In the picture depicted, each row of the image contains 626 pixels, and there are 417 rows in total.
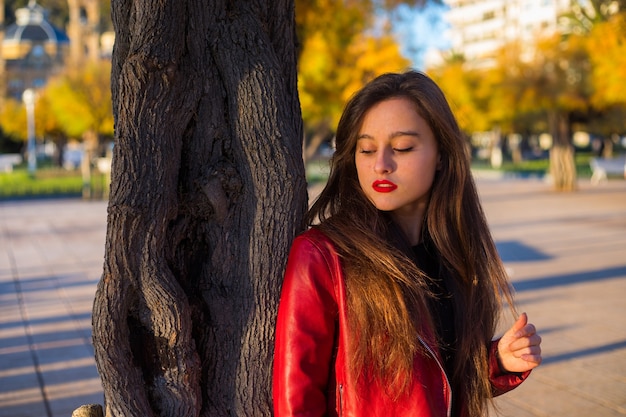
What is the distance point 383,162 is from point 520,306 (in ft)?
21.4

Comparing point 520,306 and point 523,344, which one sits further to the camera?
A: point 520,306

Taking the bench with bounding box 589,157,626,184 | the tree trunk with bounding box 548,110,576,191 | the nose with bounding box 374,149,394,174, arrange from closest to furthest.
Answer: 1. the nose with bounding box 374,149,394,174
2. the tree trunk with bounding box 548,110,576,191
3. the bench with bounding box 589,157,626,184

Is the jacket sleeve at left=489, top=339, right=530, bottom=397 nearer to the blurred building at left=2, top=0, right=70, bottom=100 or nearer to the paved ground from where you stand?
the paved ground

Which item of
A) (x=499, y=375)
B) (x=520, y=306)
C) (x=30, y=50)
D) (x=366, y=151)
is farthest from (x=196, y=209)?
(x=30, y=50)

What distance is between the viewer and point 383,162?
2092mm

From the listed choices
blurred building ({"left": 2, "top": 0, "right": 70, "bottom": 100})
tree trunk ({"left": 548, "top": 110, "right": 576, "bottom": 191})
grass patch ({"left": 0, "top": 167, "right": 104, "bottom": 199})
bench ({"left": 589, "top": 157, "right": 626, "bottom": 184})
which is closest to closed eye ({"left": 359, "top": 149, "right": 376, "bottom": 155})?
tree trunk ({"left": 548, "top": 110, "right": 576, "bottom": 191})

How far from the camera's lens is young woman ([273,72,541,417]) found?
191cm

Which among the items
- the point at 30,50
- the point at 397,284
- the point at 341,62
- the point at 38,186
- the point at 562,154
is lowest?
the point at 38,186

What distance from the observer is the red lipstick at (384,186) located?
2.12 metres

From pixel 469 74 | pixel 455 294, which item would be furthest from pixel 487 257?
pixel 469 74

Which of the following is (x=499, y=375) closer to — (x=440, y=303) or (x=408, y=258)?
(x=440, y=303)

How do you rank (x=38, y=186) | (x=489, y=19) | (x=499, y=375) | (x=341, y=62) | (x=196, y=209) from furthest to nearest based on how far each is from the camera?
(x=489, y=19), (x=38, y=186), (x=341, y=62), (x=196, y=209), (x=499, y=375)

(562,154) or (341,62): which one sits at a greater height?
(341,62)

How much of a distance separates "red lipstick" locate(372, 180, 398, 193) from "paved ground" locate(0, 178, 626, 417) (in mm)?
3193
